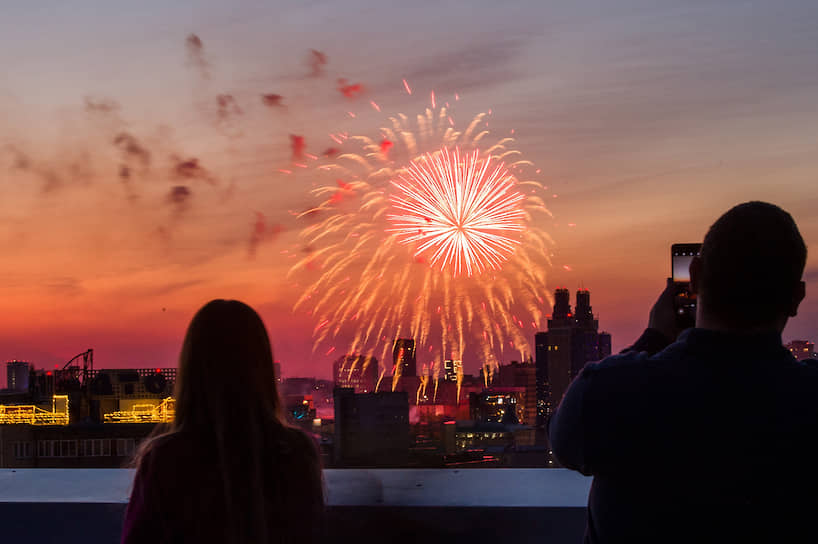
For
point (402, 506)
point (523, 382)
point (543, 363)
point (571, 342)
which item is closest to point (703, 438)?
point (402, 506)

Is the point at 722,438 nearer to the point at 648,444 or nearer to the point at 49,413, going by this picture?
the point at 648,444

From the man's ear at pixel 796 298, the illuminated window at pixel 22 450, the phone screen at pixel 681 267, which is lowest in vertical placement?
the illuminated window at pixel 22 450

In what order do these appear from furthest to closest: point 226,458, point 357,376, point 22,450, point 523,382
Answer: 1. point 22,450
2. point 523,382
3. point 357,376
4. point 226,458

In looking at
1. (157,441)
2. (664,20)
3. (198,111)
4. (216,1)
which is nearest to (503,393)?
(198,111)

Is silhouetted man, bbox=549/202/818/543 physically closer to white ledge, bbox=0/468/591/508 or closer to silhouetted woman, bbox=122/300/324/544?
silhouetted woman, bbox=122/300/324/544

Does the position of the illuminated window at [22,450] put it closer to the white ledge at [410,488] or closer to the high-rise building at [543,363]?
the high-rise building at [543,363]

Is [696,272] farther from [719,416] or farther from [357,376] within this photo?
[357,376]

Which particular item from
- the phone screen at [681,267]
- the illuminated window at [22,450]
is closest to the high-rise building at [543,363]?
the phone screen at [681,267]
